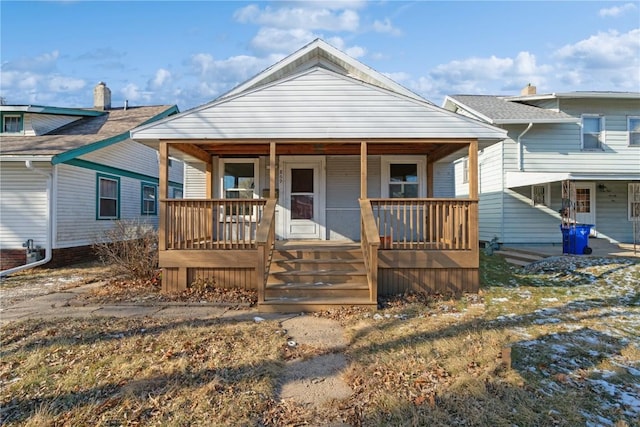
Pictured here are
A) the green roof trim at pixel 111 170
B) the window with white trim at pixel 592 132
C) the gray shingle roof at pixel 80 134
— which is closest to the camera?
the gray shingle roof at pixel 80 134

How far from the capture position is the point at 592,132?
1271cm

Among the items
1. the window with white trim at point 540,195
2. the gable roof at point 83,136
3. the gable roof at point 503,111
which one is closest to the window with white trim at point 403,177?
the gable roof at point 503,111

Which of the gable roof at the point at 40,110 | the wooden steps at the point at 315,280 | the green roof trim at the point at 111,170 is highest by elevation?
the gable roof at the point at 40,110

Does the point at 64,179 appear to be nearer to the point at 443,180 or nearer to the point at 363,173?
the point at 363,173

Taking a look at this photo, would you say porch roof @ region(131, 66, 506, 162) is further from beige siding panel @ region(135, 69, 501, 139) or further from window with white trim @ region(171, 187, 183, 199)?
window with white trim @ region(171, 187, 183, 199)

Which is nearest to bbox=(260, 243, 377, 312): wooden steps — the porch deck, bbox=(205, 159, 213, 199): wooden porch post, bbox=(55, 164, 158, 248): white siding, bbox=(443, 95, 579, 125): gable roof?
the porch deck

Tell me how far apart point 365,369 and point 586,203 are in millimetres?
12452

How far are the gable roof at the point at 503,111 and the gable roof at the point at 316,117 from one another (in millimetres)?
5625

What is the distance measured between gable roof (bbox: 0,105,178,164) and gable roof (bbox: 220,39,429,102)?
5092 mm

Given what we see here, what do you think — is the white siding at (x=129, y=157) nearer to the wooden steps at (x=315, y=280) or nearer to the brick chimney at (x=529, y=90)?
→ the wooden steps at (x=315, y=280)

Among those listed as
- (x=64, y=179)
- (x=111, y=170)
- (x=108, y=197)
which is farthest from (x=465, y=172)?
(x=64, y=179)

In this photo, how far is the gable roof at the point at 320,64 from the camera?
937cm

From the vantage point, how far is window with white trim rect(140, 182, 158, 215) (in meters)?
15.1

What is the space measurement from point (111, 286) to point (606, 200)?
594 inches
